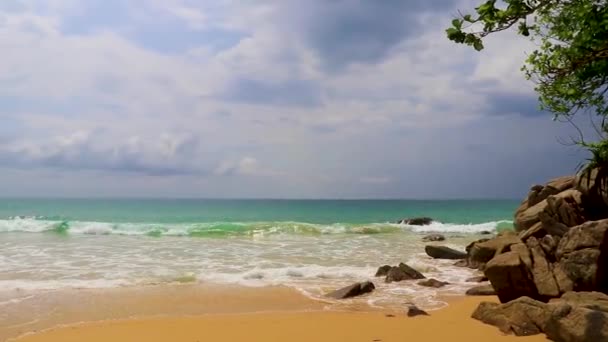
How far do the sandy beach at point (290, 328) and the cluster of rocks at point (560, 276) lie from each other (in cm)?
41

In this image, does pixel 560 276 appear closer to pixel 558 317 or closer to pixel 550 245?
pixel 550 245

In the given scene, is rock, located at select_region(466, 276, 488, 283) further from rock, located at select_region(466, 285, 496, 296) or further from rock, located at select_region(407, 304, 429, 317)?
rock, located at select_region(407, 304, 429, 317)

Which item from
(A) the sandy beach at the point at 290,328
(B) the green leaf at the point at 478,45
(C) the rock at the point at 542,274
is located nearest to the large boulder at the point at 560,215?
(C) the rock at the point at 542,274

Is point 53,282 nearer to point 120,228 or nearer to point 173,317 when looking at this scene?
point 173,317

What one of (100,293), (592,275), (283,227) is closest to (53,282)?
(100,293)

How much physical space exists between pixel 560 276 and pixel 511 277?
2.78 feet

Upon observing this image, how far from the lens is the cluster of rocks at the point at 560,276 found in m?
6.46

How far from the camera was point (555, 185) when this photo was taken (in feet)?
50.4

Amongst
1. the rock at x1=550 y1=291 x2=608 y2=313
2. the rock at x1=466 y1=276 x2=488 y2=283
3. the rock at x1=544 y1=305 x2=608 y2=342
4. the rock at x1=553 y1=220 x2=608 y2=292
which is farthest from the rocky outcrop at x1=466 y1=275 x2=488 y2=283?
the rock at x1=544 y1=305 x2=608 y2=342

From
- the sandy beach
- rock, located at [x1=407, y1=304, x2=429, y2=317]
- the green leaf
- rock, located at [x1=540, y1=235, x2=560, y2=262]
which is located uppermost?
the green leaf

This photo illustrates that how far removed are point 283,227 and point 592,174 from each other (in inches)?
1121

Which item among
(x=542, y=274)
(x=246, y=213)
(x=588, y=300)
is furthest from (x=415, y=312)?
(x=246, y=213)

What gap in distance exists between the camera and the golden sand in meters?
7.45

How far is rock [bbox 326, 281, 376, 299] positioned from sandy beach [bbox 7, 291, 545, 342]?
1364 mm
